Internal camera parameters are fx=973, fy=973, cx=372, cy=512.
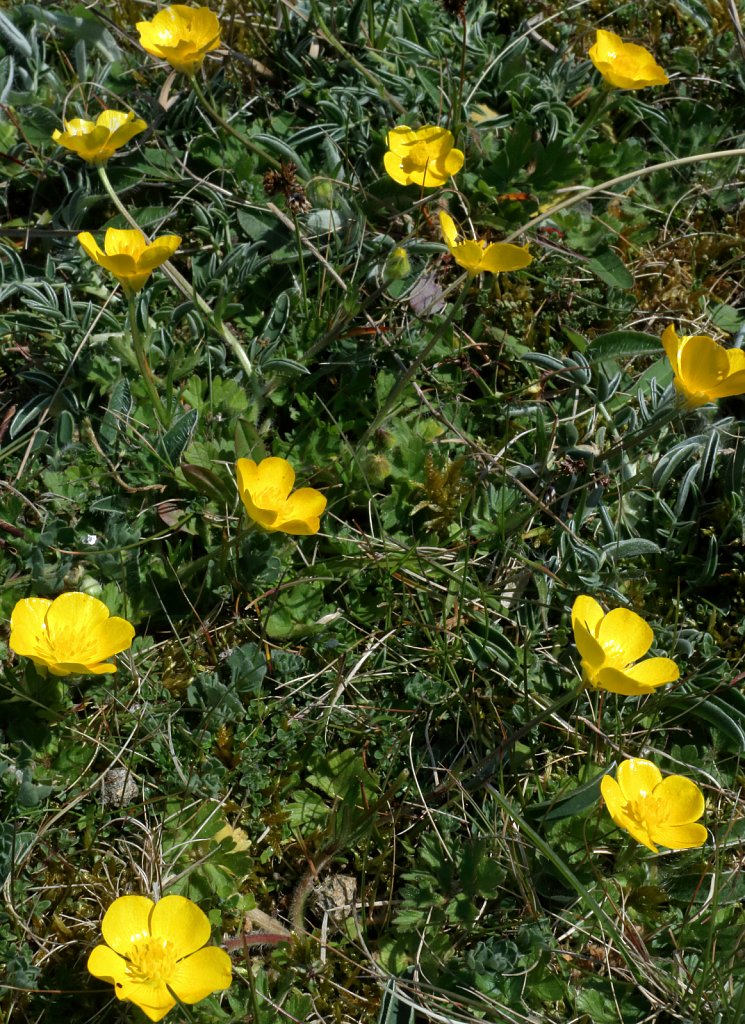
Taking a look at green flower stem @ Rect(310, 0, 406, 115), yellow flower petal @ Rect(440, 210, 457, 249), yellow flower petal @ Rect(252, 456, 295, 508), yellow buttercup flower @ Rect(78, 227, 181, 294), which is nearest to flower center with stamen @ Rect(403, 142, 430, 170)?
green flower stem @ Rect(310, 0, 406, 115)

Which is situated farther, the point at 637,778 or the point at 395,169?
the point at 395,169

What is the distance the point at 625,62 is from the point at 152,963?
2998mm

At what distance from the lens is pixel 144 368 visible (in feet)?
8.56

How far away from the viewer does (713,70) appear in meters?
3.75

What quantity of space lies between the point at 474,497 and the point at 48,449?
124 centimetres

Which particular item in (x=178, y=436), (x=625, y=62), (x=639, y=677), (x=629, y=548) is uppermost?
(x=625, y=62)

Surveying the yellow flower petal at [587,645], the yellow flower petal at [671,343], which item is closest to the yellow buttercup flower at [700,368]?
the yellow flower petal at [671,343]

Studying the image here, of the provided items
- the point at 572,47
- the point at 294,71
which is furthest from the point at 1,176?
the point at 572,47

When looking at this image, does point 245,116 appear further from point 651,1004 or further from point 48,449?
point 651,1004

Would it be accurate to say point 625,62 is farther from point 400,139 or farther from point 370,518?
point 370,518

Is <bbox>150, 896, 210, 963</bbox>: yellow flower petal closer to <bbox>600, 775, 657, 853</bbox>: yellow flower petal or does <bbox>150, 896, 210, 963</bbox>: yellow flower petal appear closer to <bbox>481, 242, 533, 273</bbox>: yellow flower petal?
<bbox>600, 775, 657, 853</bbox>: yellow flower petal

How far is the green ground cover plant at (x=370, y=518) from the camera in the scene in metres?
2.22

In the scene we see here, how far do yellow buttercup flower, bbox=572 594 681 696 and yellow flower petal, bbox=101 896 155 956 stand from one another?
3.44 feet

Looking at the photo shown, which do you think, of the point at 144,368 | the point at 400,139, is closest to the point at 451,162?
the point at 400,139
